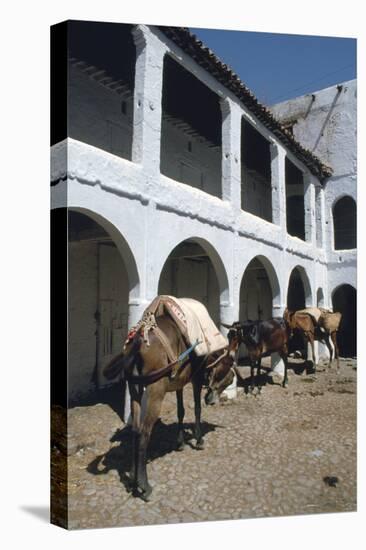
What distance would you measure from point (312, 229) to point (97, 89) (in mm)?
5461

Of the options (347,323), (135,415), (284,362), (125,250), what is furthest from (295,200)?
(135,415)

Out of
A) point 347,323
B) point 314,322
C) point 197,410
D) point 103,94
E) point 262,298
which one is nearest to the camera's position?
point 197,410

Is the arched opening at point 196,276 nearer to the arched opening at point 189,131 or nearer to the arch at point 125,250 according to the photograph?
the arch at point 125,250

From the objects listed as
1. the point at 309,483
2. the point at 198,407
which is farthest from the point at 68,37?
the point at 309,483

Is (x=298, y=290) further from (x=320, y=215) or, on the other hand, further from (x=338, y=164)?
(x=338, y=164)

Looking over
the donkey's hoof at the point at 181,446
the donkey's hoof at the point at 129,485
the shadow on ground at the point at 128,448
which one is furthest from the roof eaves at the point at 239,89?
the donkey's hoof at the point at 129,485

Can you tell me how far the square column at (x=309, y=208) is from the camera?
10414 mm

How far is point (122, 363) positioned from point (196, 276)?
2.61 metres

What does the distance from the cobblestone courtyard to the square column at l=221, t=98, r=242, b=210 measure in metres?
3.21

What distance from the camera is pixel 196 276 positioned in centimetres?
784

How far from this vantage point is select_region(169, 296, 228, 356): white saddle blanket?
6211 mm

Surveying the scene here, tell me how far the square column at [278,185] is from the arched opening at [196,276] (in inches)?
82.1

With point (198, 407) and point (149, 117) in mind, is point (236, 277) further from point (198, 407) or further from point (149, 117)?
point (149, 117)

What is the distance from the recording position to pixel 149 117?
646cm
